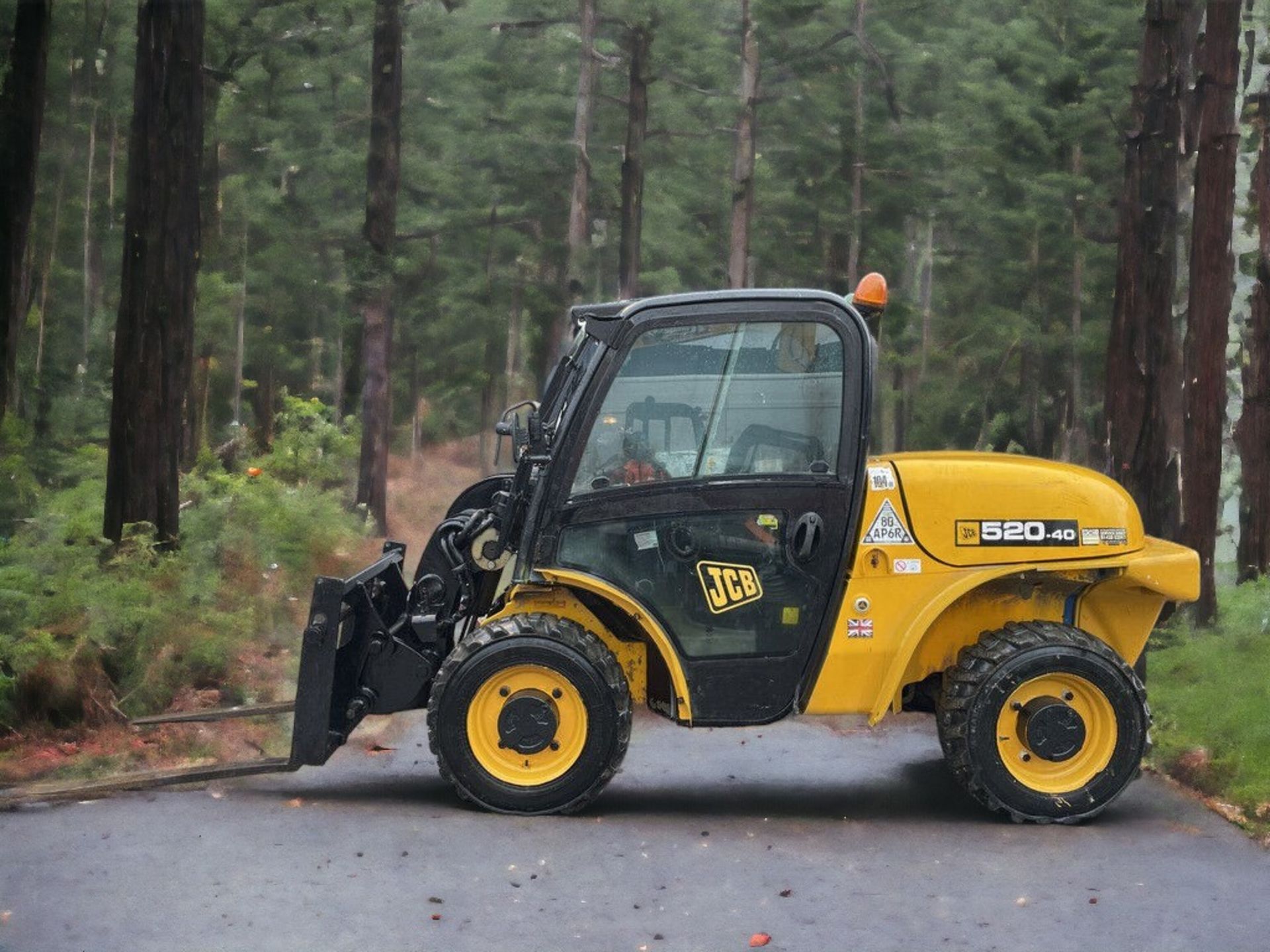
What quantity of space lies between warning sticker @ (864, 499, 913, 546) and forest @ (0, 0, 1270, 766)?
588 cm

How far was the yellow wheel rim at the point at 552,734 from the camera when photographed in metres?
8.53

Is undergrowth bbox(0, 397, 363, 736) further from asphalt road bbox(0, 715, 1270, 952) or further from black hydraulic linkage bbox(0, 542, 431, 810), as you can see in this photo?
asphalt road bbox(0, 715, 1270, 952)

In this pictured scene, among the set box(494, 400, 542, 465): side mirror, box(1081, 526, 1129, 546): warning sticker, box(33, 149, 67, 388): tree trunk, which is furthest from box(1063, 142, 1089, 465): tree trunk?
box(494, 400, 542, 465): side mirror

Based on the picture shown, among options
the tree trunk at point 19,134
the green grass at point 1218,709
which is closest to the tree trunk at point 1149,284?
the green grass at point 1218,709

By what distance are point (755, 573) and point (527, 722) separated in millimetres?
1369

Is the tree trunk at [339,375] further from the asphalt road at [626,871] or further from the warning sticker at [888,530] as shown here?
the warning sticker at [888,530]

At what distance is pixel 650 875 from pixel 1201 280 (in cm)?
1225

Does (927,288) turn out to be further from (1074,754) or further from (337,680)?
(337,680)

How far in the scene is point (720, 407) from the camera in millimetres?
8547

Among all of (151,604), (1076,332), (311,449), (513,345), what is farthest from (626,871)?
(513,345)

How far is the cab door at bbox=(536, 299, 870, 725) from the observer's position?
28.0 feet

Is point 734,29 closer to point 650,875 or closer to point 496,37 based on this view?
point 496,37

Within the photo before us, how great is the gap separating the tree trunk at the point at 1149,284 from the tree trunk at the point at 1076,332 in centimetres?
2399

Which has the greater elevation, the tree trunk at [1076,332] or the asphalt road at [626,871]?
the tree trunk at [1076,332]
